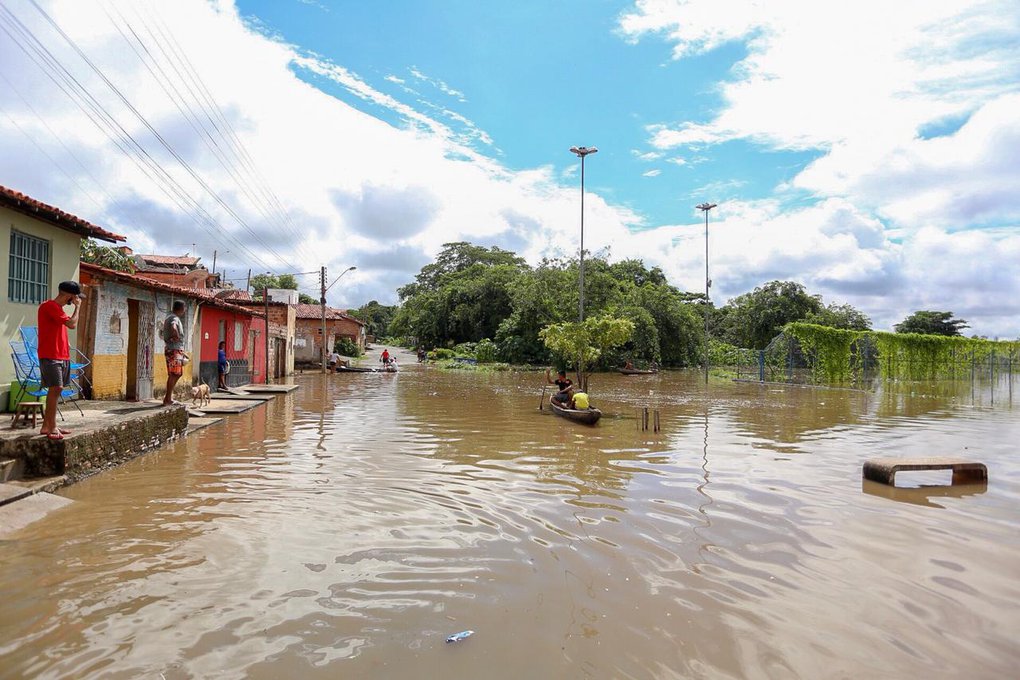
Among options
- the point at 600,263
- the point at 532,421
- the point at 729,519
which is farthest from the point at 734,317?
the point at 729,519

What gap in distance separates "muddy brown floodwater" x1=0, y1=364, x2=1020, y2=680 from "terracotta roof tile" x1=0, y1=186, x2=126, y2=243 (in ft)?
13.6

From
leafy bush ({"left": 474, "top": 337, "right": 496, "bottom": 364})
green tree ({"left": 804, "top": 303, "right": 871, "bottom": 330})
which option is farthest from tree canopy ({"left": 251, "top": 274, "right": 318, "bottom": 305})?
green tree ({"left": 804, "top": 303, "right": 871, "bottom": 330})

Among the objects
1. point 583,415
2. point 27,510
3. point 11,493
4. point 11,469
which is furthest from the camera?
point 583,415

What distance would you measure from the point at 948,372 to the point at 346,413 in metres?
37.3

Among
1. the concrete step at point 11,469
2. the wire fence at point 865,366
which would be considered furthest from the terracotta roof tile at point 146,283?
the wire fence at point 865,366

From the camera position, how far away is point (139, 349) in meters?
14.2

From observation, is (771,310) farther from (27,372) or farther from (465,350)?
(27,372)

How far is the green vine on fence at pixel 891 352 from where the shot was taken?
33594mm

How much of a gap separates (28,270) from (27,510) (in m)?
5.65

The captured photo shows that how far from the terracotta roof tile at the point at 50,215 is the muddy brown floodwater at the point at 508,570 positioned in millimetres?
4160

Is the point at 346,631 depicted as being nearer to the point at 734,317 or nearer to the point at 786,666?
the point at 786,666

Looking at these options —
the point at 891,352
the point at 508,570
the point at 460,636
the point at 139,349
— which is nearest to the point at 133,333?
the point at 139,349

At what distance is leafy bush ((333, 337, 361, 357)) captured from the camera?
57406 mm

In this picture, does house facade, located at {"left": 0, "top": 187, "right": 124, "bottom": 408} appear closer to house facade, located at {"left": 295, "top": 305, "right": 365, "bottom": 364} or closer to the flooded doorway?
the flooded doorway
